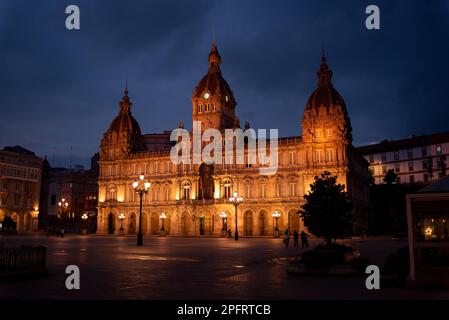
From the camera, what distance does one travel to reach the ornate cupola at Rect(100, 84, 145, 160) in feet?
278

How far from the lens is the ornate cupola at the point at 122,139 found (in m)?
84.8

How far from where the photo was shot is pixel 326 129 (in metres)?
66.0

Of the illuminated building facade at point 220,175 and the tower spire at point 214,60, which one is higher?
the tower spire at point 214,60

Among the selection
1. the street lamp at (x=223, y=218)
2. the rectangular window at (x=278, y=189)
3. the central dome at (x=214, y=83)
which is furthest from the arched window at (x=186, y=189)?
the central dome at (x=214, y=83)

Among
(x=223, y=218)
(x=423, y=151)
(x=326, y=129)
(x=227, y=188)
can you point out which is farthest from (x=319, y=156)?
(x=423, y=151)

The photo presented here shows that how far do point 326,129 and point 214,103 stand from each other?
2409 centimetres

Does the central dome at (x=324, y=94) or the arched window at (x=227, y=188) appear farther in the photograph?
the arched window at (x=227, y=188)

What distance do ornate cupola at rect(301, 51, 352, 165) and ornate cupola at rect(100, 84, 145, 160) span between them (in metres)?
36.2

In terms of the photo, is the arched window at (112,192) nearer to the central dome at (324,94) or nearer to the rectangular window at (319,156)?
the rectangular window at (319,156)

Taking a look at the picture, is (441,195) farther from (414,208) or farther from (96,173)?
(96,173)

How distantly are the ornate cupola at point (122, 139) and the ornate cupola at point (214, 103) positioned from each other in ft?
43.7
